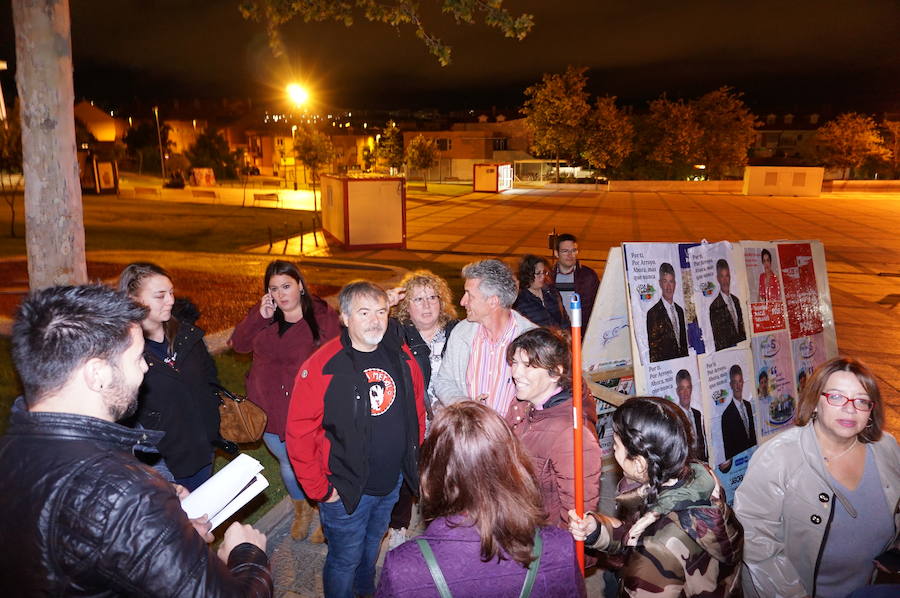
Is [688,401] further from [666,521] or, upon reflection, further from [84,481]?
[84,481]

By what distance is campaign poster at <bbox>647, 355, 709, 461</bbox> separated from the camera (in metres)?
3.68

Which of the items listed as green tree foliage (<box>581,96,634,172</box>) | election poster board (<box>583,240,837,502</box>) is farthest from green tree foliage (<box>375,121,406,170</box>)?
election poster board (<box>583,240,837,502</box>)

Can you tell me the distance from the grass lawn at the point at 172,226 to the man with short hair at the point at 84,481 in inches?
548

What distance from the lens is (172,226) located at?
20906mm

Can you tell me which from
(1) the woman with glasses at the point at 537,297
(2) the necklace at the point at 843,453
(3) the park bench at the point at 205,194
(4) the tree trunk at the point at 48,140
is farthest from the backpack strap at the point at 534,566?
(3) the park bench at the point at 205,194

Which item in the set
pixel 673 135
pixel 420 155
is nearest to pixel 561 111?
pixel 673 135

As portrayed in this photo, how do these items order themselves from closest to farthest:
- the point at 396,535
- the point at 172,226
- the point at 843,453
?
the point at 843,453
the point at 396,535
the point at 172,226

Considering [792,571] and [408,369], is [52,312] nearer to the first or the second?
[408,369]

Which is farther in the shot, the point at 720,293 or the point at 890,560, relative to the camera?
the point at 720,293

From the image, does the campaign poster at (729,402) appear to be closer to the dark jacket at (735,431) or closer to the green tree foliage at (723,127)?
the dark jacket at (735,431)

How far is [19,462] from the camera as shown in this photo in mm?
1404

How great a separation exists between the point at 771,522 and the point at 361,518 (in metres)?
2.02

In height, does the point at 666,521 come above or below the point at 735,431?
above

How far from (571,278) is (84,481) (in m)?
4.84
